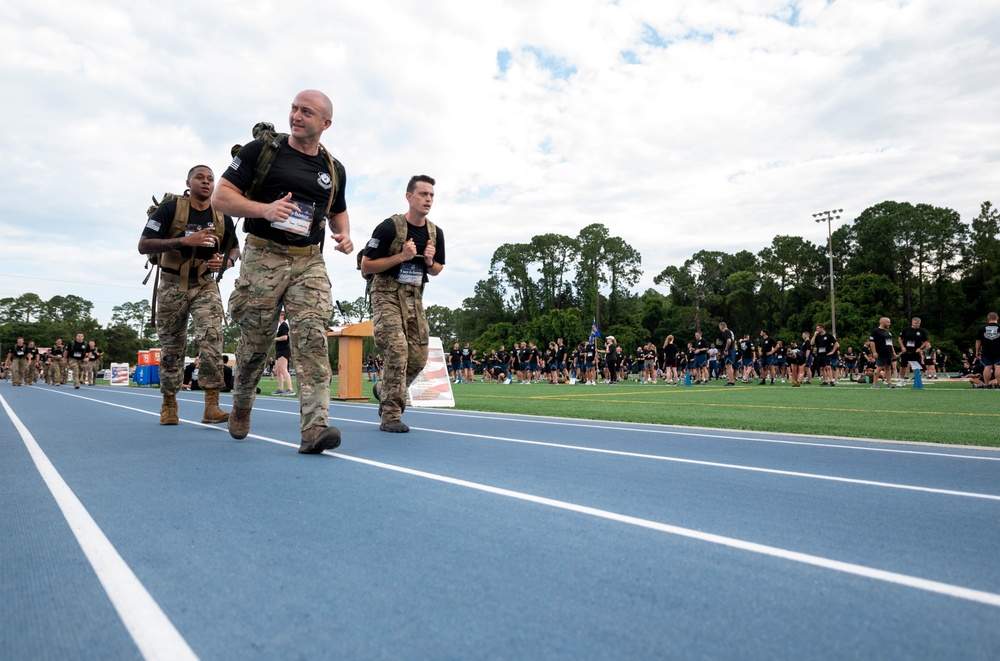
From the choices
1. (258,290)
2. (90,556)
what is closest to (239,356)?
(258,290)

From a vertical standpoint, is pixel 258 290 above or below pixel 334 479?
above

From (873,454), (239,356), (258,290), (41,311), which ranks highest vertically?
(41,311)

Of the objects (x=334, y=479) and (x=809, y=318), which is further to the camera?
(x=809, y=318)

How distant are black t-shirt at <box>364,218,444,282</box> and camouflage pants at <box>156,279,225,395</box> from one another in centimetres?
184

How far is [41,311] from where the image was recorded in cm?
14550

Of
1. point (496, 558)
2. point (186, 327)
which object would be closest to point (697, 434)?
point (496, 558)

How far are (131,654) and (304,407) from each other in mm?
3586

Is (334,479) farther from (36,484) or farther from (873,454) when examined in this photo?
(873,454)

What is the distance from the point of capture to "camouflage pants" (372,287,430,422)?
7.07m

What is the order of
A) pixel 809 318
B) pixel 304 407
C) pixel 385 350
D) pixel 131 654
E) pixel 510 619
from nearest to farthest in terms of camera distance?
pixel 131 654
pixel 510 619
pixel 304 407
pixel 385 350
pixel 809 318

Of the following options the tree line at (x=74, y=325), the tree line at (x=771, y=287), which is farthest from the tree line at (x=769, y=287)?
the tree line at (x=74, y=325)

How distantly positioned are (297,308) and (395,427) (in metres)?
2.12

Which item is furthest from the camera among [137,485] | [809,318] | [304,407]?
[809,318]

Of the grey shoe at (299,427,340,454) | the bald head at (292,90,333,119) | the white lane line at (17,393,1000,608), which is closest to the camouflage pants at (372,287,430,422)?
the grey shoe at (299,427,340,454)
